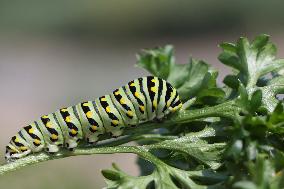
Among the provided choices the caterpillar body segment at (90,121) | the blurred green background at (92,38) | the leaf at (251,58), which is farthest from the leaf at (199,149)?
the blurred green background at (92,38)

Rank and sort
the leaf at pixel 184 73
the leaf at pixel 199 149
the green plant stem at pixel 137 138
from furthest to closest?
the leaf at pixel 184 73 → the green plant stem at pixel 137 138 → the leaf at pixel 199 149

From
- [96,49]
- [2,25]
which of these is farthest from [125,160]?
[2,25]

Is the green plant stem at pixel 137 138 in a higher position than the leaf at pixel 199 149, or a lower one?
higher

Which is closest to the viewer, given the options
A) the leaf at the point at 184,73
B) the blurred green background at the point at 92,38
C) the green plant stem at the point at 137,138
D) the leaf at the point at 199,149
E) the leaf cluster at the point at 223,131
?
the leaf cluster at the point at 223,131

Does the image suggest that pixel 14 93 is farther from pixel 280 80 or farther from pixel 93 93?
pixel 280 80

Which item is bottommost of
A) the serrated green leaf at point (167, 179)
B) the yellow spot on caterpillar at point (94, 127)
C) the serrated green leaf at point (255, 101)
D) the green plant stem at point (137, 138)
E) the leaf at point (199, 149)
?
the serrated green leaf at point (167, 179)

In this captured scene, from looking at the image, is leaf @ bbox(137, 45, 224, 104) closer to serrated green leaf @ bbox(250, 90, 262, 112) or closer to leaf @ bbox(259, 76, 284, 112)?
leaf @ bbox(259, 76, 284, 112)

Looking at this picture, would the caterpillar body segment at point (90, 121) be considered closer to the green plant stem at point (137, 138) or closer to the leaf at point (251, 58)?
the green plant stem at point (137, 138)
